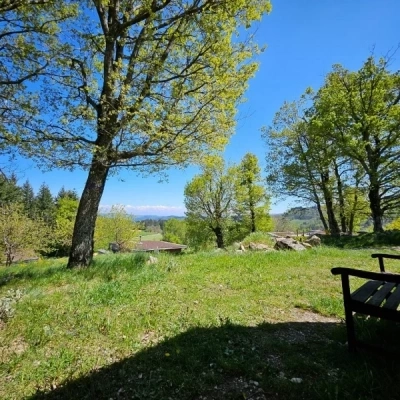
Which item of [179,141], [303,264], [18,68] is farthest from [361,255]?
[18,68]

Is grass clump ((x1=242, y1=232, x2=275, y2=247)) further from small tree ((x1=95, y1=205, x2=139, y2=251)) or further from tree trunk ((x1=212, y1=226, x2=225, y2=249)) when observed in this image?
small tree ((x1=95, y1=205, x2=139, y2=251))

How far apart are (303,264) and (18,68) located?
33.7 ft

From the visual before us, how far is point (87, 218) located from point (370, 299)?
6804 mm

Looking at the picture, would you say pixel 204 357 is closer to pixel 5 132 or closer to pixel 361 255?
pixel 5 132

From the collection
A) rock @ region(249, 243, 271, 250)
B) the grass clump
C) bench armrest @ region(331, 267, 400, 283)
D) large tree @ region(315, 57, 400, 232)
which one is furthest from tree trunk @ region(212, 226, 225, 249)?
bench armrest @ region(331, 267, 400, 283)

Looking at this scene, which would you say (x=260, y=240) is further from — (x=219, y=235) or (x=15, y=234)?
(x=15, y=234)

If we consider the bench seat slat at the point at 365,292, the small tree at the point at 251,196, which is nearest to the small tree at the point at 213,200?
the small tree at the point at 251,196

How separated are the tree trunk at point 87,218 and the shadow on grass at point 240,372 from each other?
4818mm

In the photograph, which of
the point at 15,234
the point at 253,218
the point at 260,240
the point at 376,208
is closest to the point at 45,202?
the point at 15,234

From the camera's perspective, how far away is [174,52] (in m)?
8.81

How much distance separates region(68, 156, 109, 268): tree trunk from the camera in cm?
734

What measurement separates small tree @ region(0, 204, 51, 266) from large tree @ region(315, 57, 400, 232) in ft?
99.5

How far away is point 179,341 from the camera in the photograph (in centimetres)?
349

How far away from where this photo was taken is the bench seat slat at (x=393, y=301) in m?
2.72
